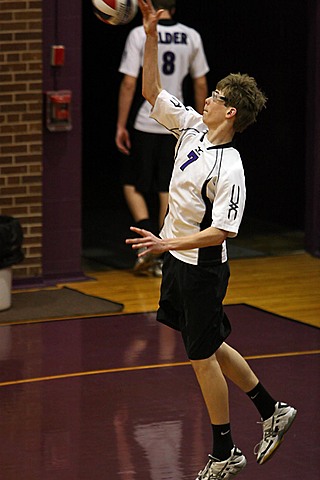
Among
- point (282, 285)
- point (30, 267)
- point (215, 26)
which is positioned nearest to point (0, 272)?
point (30, 267)

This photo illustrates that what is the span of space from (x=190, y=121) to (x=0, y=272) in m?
3.48

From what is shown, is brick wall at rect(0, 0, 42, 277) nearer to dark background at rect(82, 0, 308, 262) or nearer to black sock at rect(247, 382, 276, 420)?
dark background at rect(82, 0, 308, 262)

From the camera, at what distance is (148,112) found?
1104 cm

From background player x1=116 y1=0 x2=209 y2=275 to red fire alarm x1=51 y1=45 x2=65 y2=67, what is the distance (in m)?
0.66

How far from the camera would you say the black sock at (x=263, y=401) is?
21.7 ft

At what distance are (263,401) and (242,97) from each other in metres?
1.62

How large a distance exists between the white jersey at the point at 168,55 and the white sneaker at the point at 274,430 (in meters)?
4.77

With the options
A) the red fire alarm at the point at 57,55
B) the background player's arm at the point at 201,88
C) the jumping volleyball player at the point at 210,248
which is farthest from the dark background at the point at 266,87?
the jumping volleyball player at the point at 210,248

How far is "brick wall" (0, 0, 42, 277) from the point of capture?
1036 cm

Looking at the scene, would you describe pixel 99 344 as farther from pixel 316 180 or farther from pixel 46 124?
pixel 316 180

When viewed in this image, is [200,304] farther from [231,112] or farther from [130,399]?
[130,399]

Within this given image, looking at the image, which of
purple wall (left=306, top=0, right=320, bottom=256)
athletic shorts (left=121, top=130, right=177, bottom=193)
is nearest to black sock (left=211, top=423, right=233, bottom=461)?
athletic shorts (left=121, top=130, right=177, bottom=193)

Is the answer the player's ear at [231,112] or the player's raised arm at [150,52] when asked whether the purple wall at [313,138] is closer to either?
the player's raised arm at [150,52]

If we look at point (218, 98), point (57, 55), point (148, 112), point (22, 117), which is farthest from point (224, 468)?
point (148, 112)
